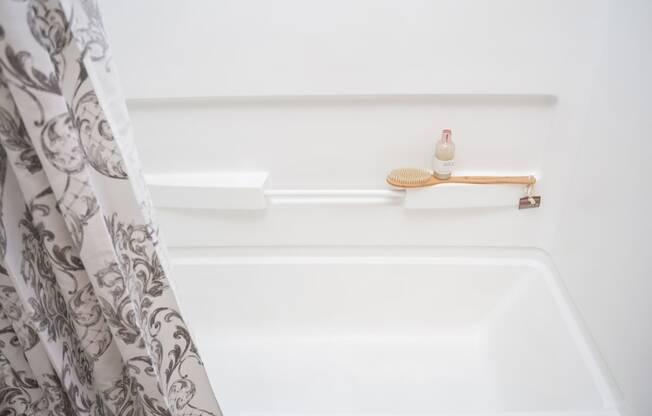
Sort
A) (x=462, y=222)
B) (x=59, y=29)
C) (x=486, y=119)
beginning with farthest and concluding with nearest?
(x=462, y=222) < (x=486, y=119) < (x=59, y=29)

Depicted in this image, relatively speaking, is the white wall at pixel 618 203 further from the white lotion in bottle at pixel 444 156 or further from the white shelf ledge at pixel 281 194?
the white lotion in bottle at pixel 444 156

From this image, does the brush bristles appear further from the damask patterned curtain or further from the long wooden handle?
the damask patterned curtain

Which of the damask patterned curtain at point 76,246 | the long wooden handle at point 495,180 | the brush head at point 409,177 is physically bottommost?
the damask patterned curtain at point 76,246

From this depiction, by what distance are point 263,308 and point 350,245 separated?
1.28ft

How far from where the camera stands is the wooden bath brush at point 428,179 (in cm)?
121

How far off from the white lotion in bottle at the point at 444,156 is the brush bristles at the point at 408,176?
0.12 feet

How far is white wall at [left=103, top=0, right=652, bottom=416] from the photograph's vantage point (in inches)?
36.8

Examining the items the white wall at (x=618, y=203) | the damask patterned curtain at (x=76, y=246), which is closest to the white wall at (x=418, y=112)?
the white wall at (x=618, y=203)

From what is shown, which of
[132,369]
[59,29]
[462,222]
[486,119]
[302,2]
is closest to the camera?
[59,29]

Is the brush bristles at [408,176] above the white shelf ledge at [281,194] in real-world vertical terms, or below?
above

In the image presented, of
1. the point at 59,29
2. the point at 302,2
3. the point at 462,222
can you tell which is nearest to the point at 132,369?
the point at 59,29

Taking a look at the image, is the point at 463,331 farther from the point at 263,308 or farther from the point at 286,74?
the point at 286,74

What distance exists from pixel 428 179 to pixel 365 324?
0.58 meters

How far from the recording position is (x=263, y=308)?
143 centimetres
